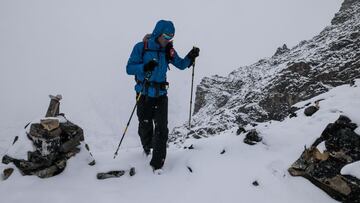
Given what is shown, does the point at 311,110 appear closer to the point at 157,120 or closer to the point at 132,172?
the point at 157,120

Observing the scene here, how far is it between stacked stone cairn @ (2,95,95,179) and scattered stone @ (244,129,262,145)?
13.2ft

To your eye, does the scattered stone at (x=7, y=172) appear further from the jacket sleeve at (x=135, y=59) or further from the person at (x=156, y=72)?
the jacket sleeve at (x=135, y=59)

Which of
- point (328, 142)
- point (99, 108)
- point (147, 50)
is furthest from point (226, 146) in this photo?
point (99, 108)

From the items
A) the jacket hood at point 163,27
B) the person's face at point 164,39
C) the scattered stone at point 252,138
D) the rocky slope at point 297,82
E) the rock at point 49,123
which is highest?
the jacket hood at point 163,27

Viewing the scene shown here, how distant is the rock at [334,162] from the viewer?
5.21 m

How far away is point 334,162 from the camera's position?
5.72m

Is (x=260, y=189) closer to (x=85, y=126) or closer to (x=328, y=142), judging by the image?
(x=328, y=142)

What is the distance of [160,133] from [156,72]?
4.87 feet

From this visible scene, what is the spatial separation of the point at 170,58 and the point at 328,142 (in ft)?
13.1

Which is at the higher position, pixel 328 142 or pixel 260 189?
pixel 328 142

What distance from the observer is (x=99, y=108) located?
10000 centimetres

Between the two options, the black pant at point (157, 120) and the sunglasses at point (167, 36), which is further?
the black pant at point (157, 120)

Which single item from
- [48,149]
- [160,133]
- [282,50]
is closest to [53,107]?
[48,149]

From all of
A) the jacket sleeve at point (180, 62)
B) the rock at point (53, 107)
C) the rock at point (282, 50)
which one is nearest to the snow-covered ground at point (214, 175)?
the rock at point (53, 107)
